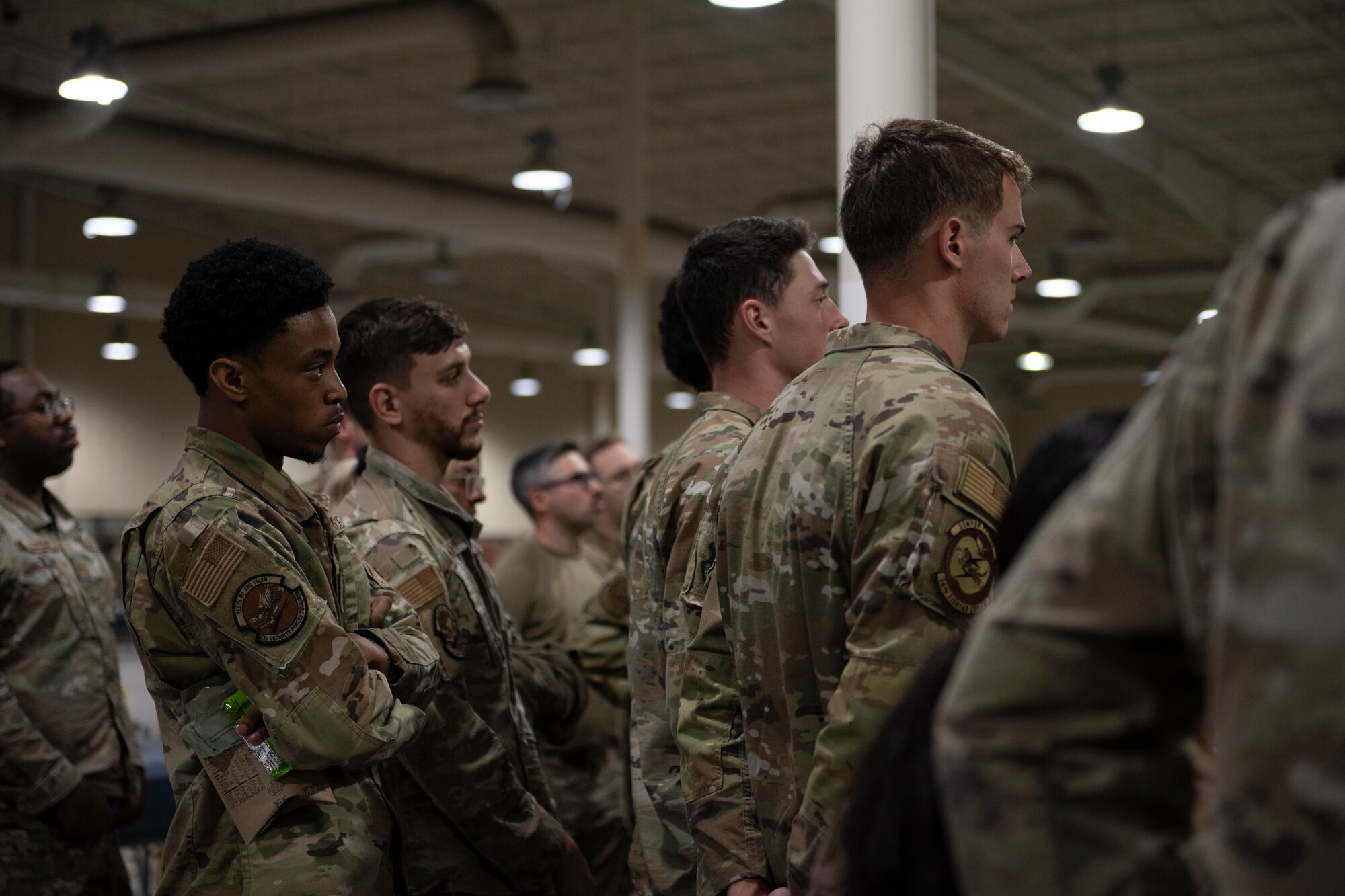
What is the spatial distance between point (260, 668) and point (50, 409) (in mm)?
2216

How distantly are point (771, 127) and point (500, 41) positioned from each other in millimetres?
5564

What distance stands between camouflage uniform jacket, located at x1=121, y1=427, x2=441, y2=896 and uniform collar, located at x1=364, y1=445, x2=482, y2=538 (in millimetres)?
707

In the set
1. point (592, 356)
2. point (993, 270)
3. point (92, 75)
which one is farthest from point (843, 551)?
point (592, 356)

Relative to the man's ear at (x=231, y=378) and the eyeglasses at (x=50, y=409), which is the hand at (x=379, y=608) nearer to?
the man's ear at (x=231, y=378)

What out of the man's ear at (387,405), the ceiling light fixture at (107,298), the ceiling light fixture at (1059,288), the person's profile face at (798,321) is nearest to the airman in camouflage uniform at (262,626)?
the man's ear at (387,405)

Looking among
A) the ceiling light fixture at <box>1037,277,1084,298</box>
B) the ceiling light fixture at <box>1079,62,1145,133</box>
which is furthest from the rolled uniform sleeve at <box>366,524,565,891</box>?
the ceiling light fixture at <box>1037,277,1084,298</box>

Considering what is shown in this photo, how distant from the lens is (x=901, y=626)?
167 cm

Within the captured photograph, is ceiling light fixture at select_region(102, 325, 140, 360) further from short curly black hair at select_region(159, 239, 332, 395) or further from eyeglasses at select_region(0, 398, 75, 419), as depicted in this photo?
short curly black hair at select_region(159, 239, 332, 395)

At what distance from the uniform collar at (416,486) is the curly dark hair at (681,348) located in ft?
2.04

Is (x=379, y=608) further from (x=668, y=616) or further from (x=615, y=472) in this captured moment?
(x=615, y=472)

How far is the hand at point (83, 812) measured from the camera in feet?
11.2

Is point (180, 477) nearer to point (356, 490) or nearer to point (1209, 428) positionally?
point (356, 490)

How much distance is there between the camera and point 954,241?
1947 millimetres

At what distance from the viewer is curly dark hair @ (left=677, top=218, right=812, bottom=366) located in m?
2.71
